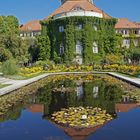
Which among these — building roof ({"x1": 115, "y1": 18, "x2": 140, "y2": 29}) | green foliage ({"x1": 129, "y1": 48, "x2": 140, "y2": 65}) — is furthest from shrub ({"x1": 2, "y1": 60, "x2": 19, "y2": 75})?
building roof ({"x1": 115, "y1": 18, "x2": 140, "y2": 29})

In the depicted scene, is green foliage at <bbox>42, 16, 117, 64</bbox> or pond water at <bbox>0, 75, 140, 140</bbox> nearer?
pond water at <bbox>0, 75, 140, 140</bbox>

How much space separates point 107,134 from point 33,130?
8.24 feet

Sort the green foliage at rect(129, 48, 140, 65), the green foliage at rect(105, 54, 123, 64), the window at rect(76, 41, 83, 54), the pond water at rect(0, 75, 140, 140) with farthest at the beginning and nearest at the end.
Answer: the green foliage at rect(129, 48, 140, 65)
the window at rect(76, 41, 83, 54)
the green foliage at rect(105, 54, 123, 64)
the pond water at rect(0, 75, 140, 140)

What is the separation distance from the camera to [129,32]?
6988 centimetres

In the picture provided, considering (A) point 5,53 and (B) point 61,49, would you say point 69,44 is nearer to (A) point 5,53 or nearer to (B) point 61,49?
(B) point 61,49

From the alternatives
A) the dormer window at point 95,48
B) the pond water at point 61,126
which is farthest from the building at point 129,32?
the pond water at point 61,126

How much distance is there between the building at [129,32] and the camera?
223 ft

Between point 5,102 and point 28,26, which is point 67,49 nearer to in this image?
point 28,26

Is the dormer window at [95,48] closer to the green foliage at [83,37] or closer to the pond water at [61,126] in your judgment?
the green foliage at [83,37]

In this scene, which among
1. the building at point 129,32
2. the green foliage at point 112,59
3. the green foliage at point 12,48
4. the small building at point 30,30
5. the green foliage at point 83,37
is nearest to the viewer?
the green foliage at point 12,48

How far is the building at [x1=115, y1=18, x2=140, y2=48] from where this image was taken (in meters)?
68.0

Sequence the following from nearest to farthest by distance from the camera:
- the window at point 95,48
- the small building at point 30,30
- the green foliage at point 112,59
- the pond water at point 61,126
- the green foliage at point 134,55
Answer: the pond water at point 61,126
the green foliage at point 112,59
the window at point 95,48
the green foliage at point 134,55
the small building at point 30,30

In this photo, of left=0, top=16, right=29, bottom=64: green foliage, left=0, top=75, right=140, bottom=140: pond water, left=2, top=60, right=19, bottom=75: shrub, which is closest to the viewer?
left=0, top=75, right=140, bottom=140: pond water

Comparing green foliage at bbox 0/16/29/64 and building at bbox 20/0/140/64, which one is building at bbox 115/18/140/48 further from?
green foliage at bbox 0/16/29/64
